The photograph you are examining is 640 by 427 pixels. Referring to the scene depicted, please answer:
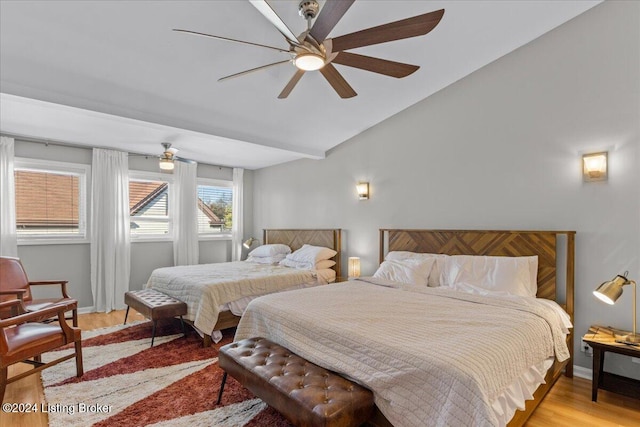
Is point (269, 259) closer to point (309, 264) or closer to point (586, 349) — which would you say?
point (309, 264)

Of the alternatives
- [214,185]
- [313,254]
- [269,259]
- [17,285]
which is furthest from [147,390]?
[214,185]

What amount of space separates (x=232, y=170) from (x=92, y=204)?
246cm

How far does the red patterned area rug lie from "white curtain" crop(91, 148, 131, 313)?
1.45 m

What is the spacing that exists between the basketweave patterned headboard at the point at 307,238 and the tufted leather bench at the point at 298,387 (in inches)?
107

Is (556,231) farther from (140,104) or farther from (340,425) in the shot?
(140,104)

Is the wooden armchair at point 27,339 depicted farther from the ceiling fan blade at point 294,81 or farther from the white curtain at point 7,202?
the ceiling fan blade at point 294,81

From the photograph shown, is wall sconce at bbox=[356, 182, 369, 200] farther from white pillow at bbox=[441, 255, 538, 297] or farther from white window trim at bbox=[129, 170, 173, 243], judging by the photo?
white window trim at bbox=[129, 170, 173, 243]

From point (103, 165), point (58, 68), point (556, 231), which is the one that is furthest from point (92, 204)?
point (556, 231)

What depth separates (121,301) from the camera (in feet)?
16.2

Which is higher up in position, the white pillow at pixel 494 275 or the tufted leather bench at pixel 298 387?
the white pillow at pixel 494 275

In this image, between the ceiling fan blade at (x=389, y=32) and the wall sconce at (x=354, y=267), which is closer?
the ceiling fan blade at (x=389, y=32)

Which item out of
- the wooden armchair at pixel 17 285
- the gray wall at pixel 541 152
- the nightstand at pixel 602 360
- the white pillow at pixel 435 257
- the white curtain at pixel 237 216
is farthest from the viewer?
the white curtain at pixel 237 216

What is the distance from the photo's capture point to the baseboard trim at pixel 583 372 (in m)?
2.75

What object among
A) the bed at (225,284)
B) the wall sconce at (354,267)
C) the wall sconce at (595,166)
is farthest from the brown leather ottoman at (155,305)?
the wall sconce at (595,166)
